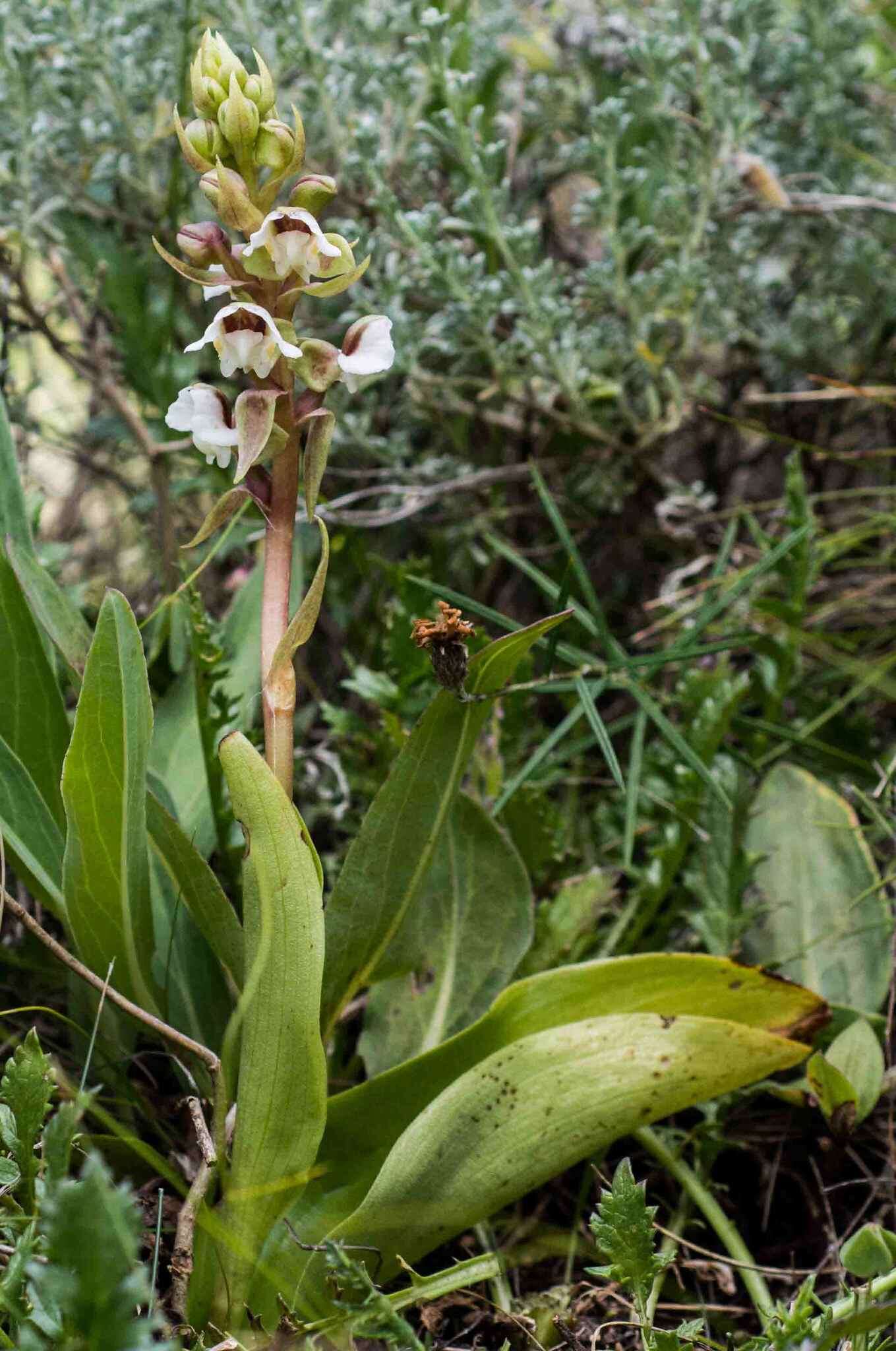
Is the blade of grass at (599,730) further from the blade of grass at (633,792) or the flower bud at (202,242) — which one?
the flower bud at (202,242)

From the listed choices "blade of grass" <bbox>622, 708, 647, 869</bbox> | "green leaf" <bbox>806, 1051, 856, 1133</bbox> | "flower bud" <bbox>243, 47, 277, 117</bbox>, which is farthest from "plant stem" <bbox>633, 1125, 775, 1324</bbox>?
"flower bud" <bbox>243, 47, 277, 117</bbox>

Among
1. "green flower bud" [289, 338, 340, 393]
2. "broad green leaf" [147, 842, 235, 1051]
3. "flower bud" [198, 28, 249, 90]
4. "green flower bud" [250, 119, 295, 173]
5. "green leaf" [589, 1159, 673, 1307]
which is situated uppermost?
"flower bud" [198, 28, 249, 90]

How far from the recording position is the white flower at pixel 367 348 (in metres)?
0.75

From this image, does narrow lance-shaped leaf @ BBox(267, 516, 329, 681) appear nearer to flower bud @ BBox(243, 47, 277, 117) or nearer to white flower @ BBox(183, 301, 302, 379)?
white flower @ BBox(183, 301, 302, 379)

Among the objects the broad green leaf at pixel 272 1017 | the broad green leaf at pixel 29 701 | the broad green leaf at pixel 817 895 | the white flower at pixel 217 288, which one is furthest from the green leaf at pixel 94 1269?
the broad green leaf at pixel 817 895

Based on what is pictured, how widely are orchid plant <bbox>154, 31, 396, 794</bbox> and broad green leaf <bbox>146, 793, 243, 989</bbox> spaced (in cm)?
10

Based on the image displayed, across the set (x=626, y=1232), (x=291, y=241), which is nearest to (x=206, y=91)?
(x=291, y=241)

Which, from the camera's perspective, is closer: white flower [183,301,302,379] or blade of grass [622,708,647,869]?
white flower [183,301,302,379]

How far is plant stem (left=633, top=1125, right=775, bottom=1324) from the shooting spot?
A: 0.92 metres

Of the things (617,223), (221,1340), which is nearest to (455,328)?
(617,223)

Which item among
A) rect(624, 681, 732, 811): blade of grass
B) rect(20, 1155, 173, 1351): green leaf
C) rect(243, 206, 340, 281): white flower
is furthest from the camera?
rect(624, 681, 732, 811): blade of grass

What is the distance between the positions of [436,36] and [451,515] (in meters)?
0.60

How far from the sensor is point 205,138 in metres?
0.75

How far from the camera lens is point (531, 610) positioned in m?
1.66
